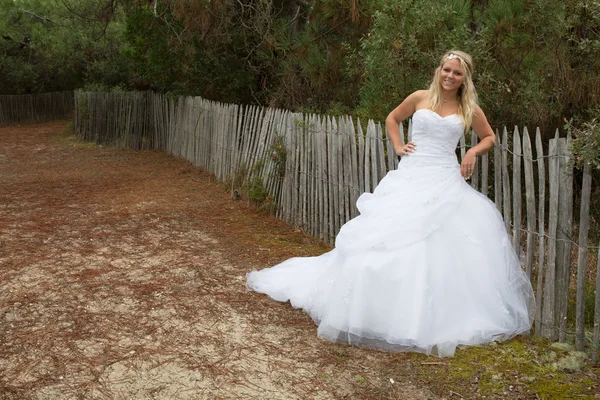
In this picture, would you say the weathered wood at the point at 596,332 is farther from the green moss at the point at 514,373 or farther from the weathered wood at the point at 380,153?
the weathered wood at the point at 380,153

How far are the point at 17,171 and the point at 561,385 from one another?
11137mm

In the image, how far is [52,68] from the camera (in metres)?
24.5

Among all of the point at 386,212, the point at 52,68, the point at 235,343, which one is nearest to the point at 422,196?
the point at 386,212

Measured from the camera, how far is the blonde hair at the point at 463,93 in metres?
4.59

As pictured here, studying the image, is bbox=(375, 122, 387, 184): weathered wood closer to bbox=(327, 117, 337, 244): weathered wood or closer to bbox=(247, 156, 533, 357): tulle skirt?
bbox=(327, 117, 337, 244): weathered wood

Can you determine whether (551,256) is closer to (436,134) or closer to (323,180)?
(436,134)

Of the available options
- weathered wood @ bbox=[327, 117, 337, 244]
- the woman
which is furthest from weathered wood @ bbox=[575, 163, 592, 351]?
weathered wood @ bbox=[327, 117, 337, 244]

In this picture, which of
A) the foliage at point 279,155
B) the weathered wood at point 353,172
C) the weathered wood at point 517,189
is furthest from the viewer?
the foliage at point 279,155

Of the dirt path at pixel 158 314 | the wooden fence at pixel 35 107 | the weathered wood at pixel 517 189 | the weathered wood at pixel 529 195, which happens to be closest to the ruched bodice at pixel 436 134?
the weathered wood at pixel 517 189

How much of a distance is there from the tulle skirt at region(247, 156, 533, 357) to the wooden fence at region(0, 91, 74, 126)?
2151cm

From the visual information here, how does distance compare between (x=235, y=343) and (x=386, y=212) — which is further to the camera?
(x=386, y=212)

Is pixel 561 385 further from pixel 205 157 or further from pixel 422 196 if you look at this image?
pixel 205 157

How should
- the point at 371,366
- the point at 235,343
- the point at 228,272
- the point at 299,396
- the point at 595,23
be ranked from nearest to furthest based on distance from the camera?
the point at 299,396, the point at 371,366, the point at 235,343, the point at 228,272, the point at 595,23

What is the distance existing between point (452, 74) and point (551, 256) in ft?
4.70
